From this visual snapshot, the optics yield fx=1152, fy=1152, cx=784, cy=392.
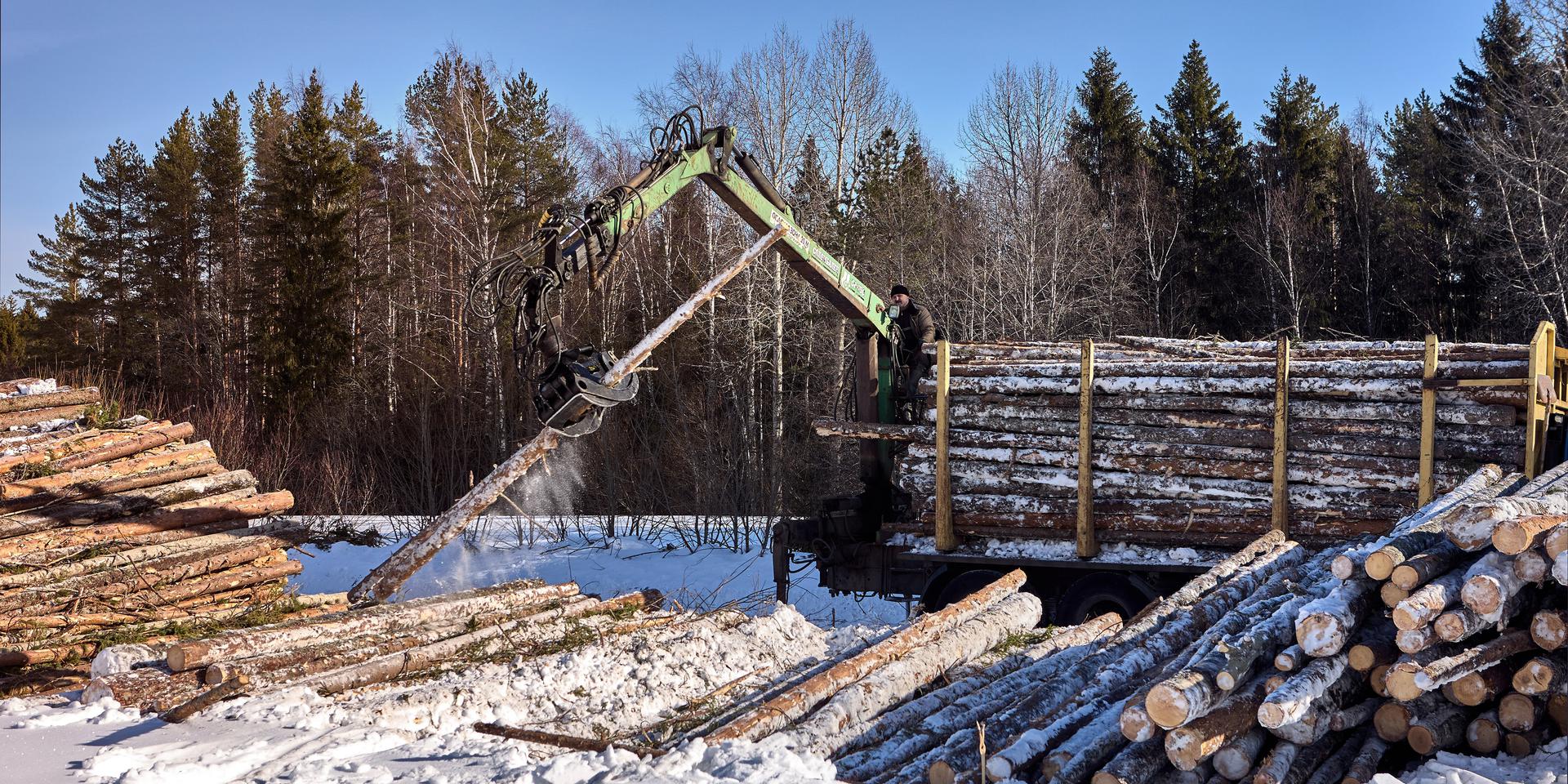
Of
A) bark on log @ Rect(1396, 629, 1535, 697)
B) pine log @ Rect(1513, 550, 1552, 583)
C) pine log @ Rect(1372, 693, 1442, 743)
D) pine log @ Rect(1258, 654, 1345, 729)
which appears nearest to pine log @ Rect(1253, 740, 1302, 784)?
pine log @ Rect(1258, 654, 1345, 729)

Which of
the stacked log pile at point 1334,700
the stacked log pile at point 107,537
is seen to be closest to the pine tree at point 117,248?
the stacked log pile at point 107,537

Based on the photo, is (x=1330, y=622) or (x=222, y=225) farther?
(x=222, y=225)

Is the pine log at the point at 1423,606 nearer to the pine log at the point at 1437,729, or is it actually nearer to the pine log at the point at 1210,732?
the pine log at the point at 1437,729

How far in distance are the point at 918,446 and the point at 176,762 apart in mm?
6915

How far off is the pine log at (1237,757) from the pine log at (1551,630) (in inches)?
44.8

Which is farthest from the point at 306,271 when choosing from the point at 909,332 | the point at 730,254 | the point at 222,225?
the point at 909,332

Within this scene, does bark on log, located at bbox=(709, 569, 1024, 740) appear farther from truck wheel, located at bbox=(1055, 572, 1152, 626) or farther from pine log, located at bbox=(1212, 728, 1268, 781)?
pine log, located at bbox=(1212, 728, 1268, 781)

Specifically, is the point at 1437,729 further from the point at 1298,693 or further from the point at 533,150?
the point at 533,150

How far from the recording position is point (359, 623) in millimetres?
7273

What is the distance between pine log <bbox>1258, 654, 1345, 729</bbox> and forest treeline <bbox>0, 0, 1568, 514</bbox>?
1383 centimetres

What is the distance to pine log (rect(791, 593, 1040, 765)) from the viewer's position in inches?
203

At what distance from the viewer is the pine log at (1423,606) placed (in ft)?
14.5

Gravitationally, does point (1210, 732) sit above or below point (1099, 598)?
above

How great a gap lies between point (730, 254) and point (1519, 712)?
67.6ft
